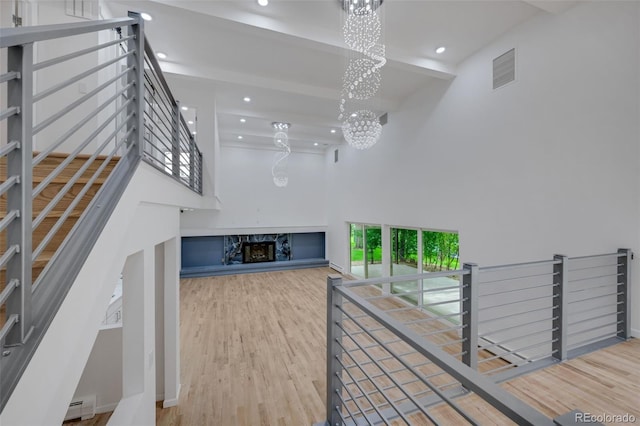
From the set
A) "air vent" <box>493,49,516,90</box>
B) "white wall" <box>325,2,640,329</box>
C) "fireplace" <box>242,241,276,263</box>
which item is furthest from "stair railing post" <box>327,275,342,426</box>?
"fireplace" <box>242,241,276,263</box>

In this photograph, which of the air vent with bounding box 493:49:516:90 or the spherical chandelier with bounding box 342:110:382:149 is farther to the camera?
the spherical chandelier with bounding box 342:110:382:149

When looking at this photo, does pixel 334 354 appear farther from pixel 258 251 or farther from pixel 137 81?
pixel 258 251

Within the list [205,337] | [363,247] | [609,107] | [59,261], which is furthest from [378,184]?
[59,261]

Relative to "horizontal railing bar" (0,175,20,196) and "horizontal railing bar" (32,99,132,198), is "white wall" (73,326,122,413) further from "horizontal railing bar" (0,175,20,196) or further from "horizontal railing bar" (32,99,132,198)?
"horizontal railing bar" (0,175,20,196)

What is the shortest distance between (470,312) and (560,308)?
945 mm

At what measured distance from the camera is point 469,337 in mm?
2357

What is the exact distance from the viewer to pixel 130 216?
5.03 ft

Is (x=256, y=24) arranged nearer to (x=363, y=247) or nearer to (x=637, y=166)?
(x=637, y=166)

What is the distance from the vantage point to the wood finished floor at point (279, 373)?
200 cm

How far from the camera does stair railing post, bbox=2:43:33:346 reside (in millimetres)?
727

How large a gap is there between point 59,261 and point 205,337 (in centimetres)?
426

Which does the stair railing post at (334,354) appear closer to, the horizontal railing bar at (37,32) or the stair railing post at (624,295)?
the horizontal railing bar at (37,32)

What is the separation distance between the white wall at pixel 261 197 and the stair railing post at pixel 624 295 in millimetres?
8231

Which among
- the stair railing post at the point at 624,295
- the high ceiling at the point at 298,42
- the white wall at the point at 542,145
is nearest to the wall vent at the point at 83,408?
the high ceiling at the point at 298,42
